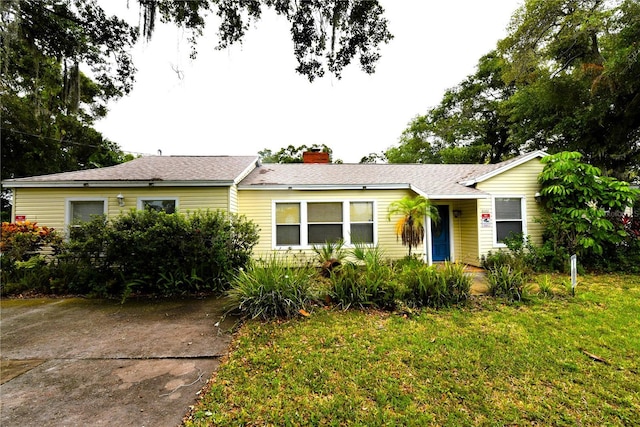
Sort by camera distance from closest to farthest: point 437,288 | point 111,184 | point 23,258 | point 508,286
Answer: point 437,288
point 508,286
point 23,258
point 111,184

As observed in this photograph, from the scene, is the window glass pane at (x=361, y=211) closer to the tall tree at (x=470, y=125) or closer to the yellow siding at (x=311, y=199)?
the yellow siding at (x=311, y=199)

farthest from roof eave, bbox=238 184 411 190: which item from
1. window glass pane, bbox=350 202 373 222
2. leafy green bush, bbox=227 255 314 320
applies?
leafy green bush, bbox=227 255 314 320

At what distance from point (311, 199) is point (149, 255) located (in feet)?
15.2

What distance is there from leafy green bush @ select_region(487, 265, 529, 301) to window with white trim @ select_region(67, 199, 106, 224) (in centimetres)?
1016

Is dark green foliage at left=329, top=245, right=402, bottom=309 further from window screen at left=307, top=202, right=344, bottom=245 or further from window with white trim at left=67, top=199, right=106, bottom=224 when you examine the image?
window with white trim at left=67, top=199, right=106, bottom=224

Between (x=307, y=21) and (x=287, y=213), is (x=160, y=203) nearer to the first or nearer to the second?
(x=287, y=213)

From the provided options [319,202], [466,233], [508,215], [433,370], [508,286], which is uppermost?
[319,202]

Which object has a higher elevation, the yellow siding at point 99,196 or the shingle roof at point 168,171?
the shingle roof at point 168,171

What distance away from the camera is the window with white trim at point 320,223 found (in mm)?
A: 8508

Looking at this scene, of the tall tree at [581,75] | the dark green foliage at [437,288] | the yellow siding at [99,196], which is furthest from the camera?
the tall tree at [581,75]

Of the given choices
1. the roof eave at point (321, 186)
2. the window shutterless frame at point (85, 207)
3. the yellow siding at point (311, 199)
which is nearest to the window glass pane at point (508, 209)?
the yellow siding at point (311, 199)

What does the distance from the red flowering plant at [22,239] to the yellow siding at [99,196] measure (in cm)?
78

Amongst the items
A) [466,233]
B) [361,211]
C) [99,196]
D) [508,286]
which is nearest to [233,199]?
[99,196]

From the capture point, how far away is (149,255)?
573 cm
